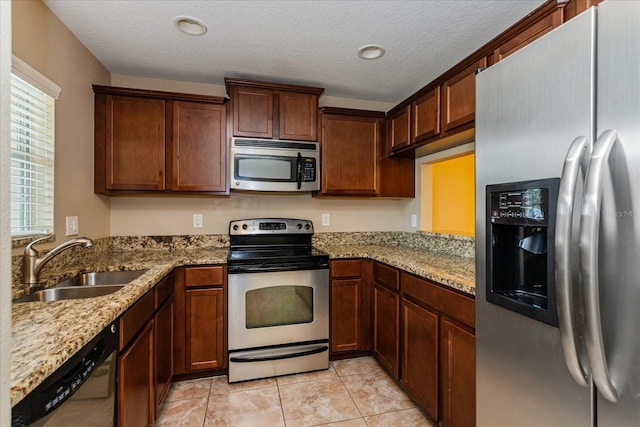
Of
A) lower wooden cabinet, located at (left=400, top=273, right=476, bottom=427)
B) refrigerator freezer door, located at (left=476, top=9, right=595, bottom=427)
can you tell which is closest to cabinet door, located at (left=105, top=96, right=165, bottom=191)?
lower wooden cabinet, located at (left=400, top=273, right=476, bottom=427)

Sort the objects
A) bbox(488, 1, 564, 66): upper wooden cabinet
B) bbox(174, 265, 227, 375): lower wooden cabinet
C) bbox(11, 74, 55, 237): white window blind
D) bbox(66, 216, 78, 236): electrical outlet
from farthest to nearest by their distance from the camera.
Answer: bbox(174, 265, 227, 375): lower wooden cabinet
bbox(66, 216, 78, 236): electrical outlet
bbox(11, 74, 55, 237): white window blind
bbox(488, 1, 564, 66): upper wooden cabinet

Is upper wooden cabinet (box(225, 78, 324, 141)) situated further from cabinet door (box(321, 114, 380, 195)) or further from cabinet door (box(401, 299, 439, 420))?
cabinet door (box(401, 299, 439, 420))

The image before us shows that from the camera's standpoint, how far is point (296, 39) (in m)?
1.97

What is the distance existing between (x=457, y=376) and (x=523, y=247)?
82 cm

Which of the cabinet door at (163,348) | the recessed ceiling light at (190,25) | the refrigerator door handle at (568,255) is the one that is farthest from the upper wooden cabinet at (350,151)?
the refrigerator door handle at (568,255)

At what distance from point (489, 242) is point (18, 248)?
2.10m

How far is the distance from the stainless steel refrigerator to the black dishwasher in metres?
1.36

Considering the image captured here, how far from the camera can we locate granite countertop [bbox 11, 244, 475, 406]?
769mm

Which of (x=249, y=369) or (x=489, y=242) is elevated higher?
(x=489, y=242)

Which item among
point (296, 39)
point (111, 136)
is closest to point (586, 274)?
point (296, 39)

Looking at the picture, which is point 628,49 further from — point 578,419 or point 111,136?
point 111,136

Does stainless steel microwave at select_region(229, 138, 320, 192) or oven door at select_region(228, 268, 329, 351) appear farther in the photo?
stainless steel microwave at select_region(229, 138, 320, 192)

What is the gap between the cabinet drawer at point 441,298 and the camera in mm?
1438

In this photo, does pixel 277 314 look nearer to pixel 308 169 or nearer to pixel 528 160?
pixel 308 169
